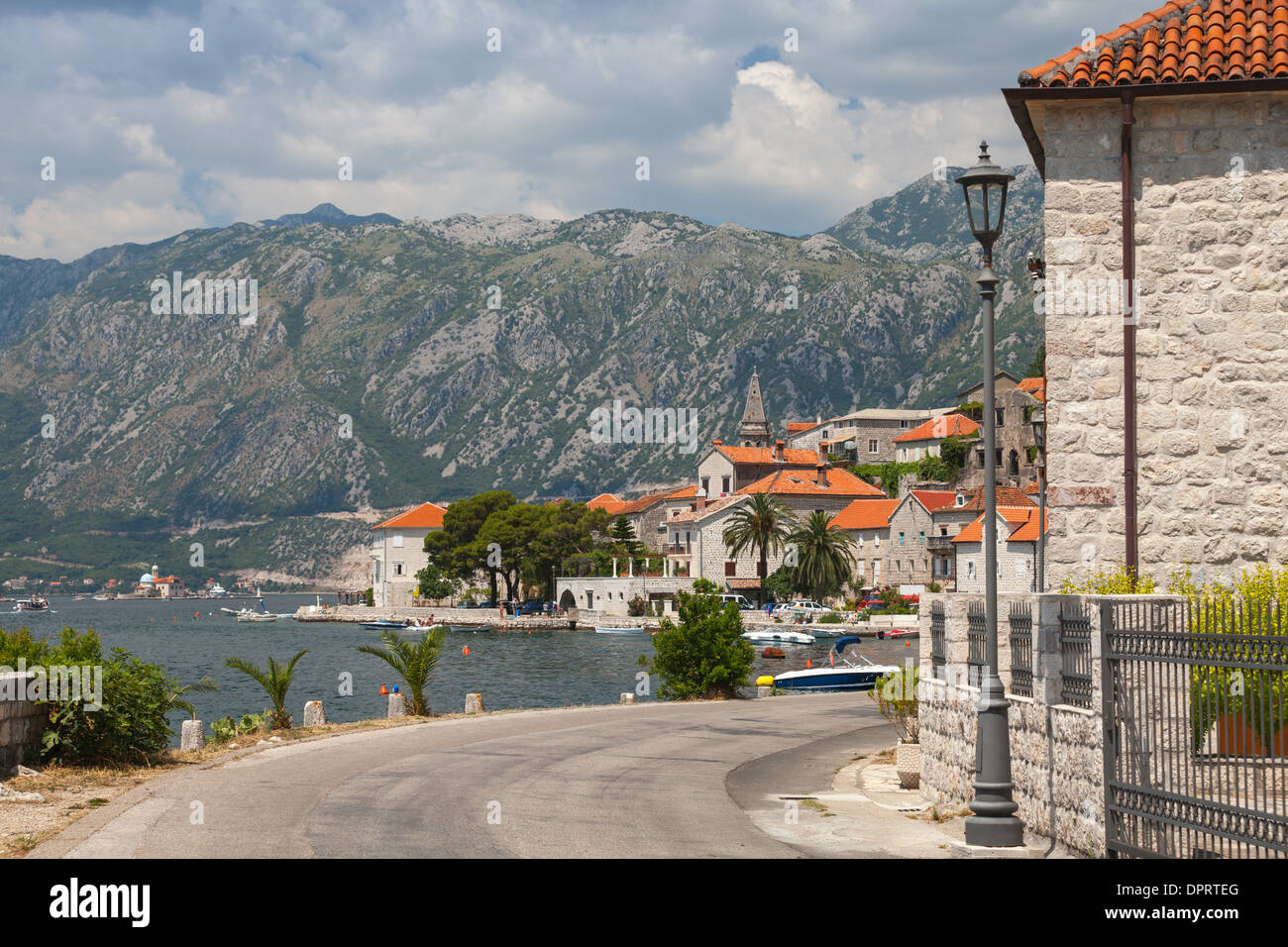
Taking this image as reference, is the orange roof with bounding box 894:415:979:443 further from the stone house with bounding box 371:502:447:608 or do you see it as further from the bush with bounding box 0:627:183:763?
the bush with bounding box 0:627:183:763

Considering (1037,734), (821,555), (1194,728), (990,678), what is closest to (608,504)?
(821,555)

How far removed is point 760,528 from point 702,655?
Answer: 3150 inches

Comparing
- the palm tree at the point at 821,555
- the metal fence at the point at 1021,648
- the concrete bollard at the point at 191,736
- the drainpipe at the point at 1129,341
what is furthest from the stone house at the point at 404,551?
the metal fence at the point at 1021,648

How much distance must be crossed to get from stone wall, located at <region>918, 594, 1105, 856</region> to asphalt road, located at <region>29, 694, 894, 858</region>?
2.44 meters

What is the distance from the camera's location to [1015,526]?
8962 cm

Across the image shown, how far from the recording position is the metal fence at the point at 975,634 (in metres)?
14.5

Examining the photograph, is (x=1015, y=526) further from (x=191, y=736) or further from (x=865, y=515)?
(x=191, y=736)

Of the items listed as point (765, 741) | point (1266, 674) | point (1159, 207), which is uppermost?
point (1159, 207)

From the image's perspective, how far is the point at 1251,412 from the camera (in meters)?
15.1

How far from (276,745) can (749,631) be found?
8061 centimetres

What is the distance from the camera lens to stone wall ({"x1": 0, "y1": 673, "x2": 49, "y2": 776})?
53.1 feet

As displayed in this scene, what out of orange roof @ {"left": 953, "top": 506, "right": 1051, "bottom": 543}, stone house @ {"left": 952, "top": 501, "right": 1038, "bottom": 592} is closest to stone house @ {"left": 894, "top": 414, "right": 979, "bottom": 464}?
orange roof @ {"left": 953, "top": 506, "right": 1051, "bottom": 543}
